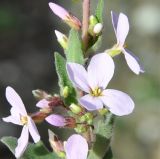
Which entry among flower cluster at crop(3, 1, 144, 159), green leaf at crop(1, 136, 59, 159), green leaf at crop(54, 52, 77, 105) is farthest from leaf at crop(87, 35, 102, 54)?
green leaf at crop(1, 136, 59, 159)

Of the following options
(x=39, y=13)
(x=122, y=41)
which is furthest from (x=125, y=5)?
(x=122, y=41)

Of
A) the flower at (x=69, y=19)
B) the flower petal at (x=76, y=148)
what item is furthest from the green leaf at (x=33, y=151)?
the flower at (x=69, y=19)

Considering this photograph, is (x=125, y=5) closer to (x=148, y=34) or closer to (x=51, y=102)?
(x=148, y=34)

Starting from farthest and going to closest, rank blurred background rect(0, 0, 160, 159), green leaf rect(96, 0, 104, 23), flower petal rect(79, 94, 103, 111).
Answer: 1. blurred background rect(0, 0, 160, 159)
2. green leaf rect(96, 0, 104, 23)
3. flower petal rect(79, 94, 103, 111)

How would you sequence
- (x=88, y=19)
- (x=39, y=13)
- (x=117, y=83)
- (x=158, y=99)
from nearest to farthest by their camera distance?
(x=88, y=19) < (x=158, y=99) < (x=117, y=83) < (x=39, y=13)

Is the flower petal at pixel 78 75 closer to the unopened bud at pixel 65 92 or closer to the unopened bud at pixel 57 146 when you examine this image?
the unopened bud at pixel 65 92

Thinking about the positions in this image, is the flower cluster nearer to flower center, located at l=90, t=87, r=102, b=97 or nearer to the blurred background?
flower center, located at l=90, t=87, r=102, b=97

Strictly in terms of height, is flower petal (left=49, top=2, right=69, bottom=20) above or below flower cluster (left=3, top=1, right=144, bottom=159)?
above
